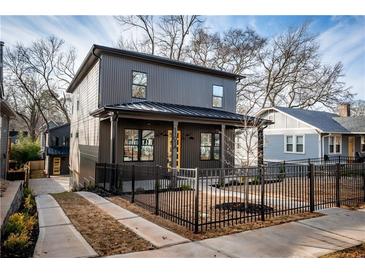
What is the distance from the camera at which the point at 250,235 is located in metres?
4.58

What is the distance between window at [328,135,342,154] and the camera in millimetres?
18702

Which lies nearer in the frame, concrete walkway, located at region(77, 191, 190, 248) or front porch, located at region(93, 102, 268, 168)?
concrete walkway, located at region(77, 191, 190, 248)

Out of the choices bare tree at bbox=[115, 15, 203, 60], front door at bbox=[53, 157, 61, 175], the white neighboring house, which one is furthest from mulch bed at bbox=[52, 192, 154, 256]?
front door at bbox=[53, 157, 61, 175]

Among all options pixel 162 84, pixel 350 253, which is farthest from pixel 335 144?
pixel 350 253

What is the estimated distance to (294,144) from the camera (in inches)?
757

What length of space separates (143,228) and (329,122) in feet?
63.5

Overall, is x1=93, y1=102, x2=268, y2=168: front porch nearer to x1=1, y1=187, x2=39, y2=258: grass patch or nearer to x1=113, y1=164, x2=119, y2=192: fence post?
x1=113, y1=164, x2=119, y2=192: fence post

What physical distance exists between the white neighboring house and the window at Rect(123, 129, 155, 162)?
8.82 meters

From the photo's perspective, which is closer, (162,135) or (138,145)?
(138,145)

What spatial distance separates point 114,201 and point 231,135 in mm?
8691

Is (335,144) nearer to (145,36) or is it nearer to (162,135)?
(162,135)

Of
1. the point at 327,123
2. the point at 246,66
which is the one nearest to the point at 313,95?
the point at 246,66

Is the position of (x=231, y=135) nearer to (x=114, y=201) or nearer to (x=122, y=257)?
(x=114, y=201)

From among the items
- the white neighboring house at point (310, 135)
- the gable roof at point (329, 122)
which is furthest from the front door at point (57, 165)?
the gable roof at point (329, 122)
